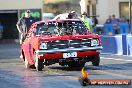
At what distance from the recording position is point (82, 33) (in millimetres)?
16203

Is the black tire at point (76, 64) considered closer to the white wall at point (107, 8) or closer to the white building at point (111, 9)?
the white building at point (111, 9)

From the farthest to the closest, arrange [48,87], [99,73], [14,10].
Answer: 1. [14,10]
2. [99,73]
3. [48,87]

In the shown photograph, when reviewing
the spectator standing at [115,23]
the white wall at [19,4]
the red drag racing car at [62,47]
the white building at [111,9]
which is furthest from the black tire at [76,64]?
the white building at [111,9]

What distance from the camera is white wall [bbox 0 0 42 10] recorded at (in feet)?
127

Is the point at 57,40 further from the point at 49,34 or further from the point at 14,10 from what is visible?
the point at 14,10

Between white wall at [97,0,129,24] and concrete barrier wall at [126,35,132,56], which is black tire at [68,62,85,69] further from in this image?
white wall at [97,0,129,24]

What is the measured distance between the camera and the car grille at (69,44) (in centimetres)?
1525

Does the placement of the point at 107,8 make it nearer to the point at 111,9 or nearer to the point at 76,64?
the point at 111,9

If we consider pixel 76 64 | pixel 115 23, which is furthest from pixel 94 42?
pixel 115 23

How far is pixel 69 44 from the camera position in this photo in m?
15.3

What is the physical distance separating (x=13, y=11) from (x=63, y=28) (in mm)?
23022

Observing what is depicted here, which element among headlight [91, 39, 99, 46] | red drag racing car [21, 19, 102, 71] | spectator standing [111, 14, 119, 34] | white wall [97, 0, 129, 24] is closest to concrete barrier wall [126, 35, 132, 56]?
red drag racing car [21, 19, 102, 71]

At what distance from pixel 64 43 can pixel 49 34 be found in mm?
890

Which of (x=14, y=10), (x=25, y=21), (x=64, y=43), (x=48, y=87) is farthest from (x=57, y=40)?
(x=14, y=10)
